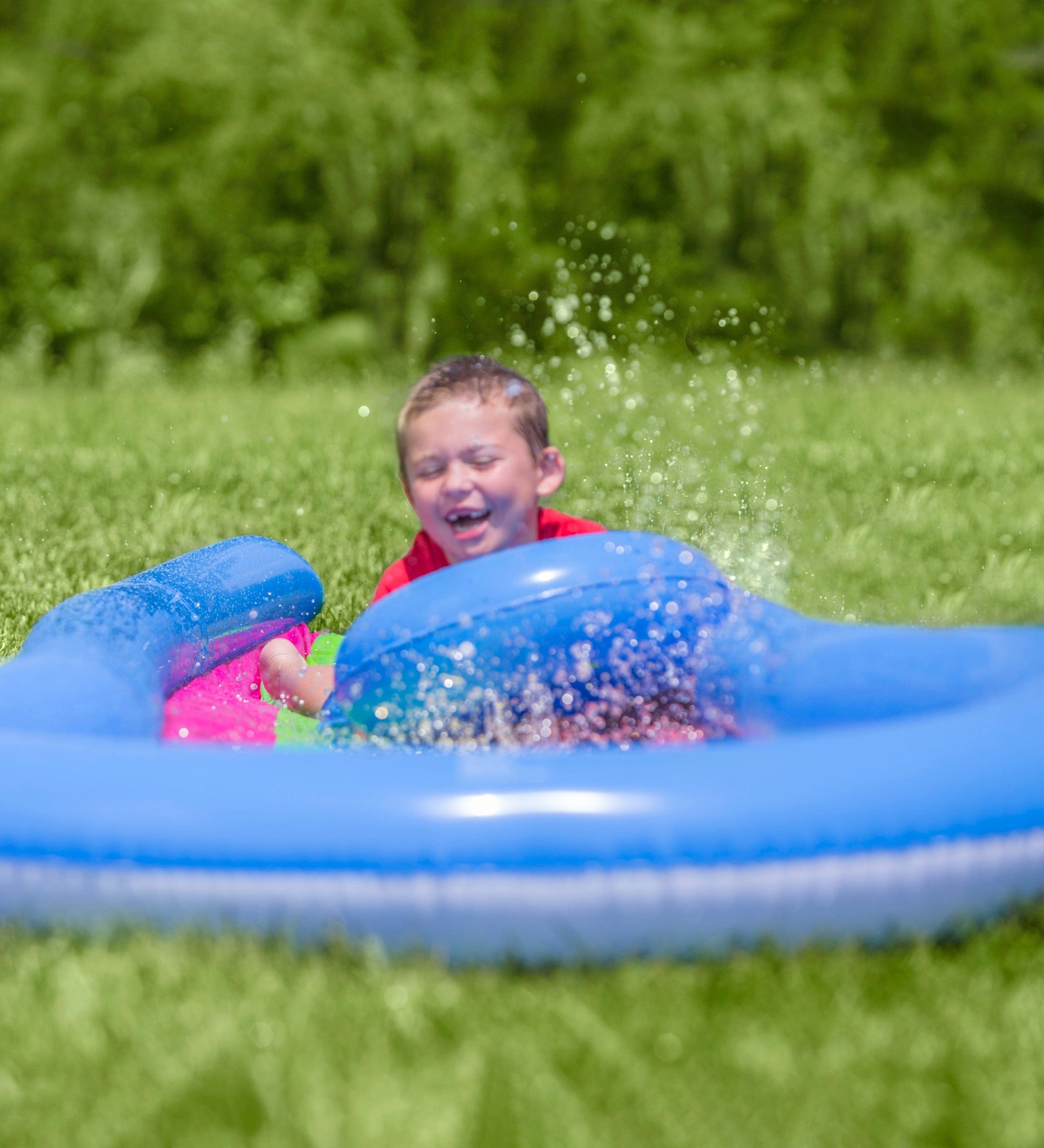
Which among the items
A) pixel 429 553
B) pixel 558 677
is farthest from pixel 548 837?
pixel 429 553

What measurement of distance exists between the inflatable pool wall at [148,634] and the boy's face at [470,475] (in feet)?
A: 1.90

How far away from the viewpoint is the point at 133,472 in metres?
5.68

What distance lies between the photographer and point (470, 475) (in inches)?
110

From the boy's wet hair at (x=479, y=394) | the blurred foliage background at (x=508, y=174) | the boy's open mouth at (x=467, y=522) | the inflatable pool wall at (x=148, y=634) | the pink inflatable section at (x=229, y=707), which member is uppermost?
the blurred foliage background at (x=508, y=174)

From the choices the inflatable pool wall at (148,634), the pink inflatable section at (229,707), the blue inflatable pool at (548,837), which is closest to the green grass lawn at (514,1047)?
the blue inflatable pool at (548,837)

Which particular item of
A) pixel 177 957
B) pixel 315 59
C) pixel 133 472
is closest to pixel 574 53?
pixel 315 59

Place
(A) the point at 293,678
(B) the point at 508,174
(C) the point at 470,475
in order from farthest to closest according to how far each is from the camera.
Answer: (B) the point at 508,174, (A) the point at 293,678, (C) the point at 470,475

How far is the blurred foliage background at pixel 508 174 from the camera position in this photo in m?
→ 13.1

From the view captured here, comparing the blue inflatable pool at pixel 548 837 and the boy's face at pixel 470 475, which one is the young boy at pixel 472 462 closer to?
the boy's face at pixel 470 475

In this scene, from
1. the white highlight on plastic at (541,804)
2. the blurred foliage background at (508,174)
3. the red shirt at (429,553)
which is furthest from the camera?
the blurred foliage background at (508,174)

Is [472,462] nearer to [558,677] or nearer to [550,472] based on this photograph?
[550,472]

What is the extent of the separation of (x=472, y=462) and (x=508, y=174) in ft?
35.4

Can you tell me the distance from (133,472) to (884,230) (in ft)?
30.6

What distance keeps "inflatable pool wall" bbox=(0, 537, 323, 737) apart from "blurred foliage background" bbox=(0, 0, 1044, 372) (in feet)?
29.7
